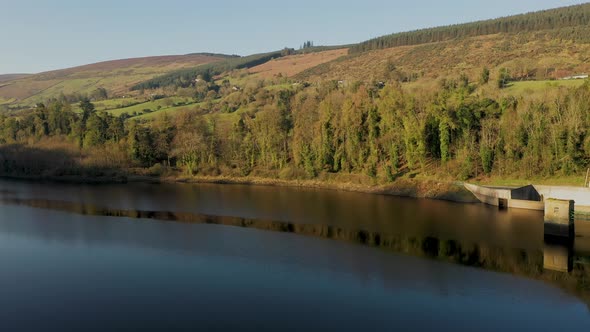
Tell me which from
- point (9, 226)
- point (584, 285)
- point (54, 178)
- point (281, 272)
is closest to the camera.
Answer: point (584, 285)

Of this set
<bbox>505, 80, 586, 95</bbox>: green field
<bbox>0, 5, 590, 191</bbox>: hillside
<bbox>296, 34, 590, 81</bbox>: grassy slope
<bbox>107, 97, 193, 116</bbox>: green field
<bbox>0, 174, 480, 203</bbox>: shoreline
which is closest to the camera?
<bbox>0, 174, 480, 203</bbox>: shoreline

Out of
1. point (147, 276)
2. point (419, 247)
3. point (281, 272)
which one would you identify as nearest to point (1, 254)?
point (147, 276)

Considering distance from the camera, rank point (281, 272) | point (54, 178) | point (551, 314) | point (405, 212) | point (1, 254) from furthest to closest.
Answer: point (54, 178) → point (405, 212) → point (1, 254) → point (281, 272) → point (551, 314)

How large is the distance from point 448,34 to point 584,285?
89.6 metres

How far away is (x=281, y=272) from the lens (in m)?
22.3

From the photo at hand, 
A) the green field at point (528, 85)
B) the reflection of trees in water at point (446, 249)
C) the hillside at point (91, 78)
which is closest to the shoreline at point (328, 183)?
the reflection of trees in water at point (446, 249)

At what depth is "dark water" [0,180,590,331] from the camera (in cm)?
1775

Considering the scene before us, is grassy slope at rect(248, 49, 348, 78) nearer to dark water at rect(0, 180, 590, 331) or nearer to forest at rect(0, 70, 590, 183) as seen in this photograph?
forest at rect(0, 70, 590, 183)

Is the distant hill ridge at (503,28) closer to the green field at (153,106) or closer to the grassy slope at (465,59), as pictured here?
the grassy slope at (465,59)

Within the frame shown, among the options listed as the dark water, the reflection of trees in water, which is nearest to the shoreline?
the dark water

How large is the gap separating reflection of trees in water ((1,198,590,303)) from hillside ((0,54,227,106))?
4028 inches

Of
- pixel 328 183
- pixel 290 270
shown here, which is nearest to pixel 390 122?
pixel 328 183

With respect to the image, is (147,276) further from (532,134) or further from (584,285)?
(532,134)

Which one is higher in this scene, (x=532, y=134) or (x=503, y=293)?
(x=532, y=134)
